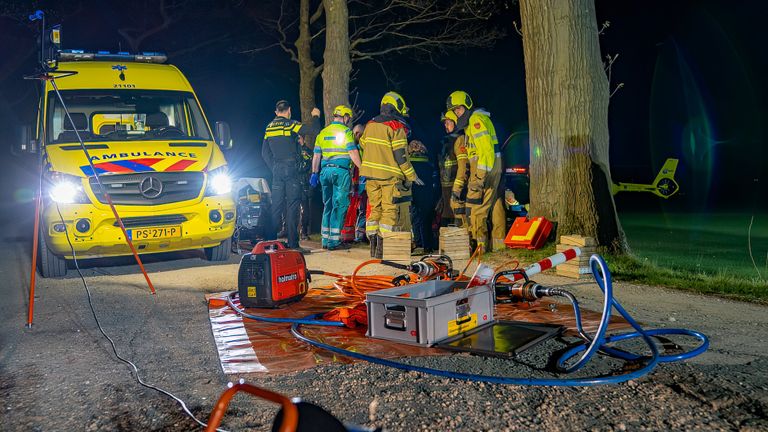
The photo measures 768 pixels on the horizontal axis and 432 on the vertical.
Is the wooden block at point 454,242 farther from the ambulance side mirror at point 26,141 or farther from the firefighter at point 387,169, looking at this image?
the ambulance side mirror at point 26,141

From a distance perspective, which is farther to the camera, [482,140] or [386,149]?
[386,149]

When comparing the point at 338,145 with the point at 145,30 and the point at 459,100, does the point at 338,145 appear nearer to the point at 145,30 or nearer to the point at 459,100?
the point at 459,100

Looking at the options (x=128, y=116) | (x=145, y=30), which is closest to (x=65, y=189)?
(x=128, y=116)

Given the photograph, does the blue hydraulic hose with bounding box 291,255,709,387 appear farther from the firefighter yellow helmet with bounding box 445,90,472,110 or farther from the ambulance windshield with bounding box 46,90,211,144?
the firefighter yellow helmet with bounding box 445,90,472,110

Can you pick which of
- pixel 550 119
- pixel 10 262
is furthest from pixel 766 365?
pixel 10 262

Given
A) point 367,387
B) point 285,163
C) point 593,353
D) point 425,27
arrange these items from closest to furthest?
1. point 367,387
2. point 593,353
3. point 285,163
4. point 425,27

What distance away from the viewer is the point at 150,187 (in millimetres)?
8320

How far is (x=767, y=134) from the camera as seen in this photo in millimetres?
47281

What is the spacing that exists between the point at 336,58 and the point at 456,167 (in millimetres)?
4446

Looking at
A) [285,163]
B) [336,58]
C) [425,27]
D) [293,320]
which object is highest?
[425,27]

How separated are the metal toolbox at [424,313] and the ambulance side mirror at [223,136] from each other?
16.5 feet

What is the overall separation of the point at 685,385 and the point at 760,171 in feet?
131

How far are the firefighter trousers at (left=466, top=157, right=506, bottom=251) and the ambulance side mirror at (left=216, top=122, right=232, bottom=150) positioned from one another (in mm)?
3422

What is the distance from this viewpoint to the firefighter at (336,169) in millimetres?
10500
